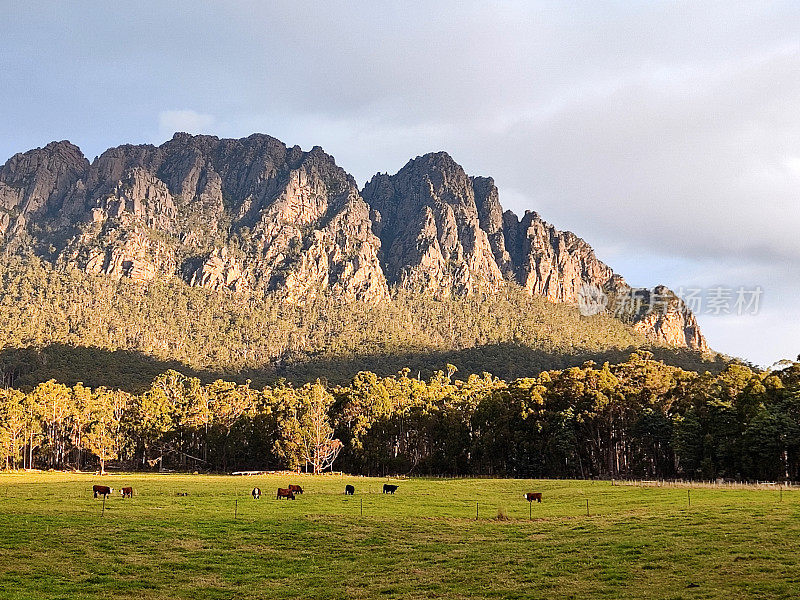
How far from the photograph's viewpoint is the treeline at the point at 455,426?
222 ft

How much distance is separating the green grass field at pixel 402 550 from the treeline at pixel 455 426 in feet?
95.3

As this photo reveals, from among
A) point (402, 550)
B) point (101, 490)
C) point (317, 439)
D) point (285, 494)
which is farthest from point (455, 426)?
point (402, 550)

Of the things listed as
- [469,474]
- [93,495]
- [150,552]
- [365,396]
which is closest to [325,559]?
[150,552]

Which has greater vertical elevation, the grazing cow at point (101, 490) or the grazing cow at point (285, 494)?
the grazing cow at point (101, 490)

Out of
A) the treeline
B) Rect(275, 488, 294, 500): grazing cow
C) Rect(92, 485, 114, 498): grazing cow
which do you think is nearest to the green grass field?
Rect(92, 485, 114, 498): grazing cow

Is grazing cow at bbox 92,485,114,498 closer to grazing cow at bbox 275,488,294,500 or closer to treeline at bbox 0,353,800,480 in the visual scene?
grazing cow at bbox 275,488,294,500

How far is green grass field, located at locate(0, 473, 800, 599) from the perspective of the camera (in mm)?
20344

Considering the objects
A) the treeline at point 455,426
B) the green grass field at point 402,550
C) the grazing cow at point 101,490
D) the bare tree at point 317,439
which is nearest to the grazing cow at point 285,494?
the green grass field at point 402,550

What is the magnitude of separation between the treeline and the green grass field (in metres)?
29.1

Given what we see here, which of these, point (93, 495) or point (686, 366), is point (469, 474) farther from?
point (686, 366)

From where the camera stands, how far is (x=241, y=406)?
11488cm

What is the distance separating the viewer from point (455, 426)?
304 ft

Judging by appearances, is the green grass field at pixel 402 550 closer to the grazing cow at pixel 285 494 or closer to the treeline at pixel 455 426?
the grazing cow at pixel 285 494

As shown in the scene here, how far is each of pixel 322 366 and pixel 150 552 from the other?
6699 inches
